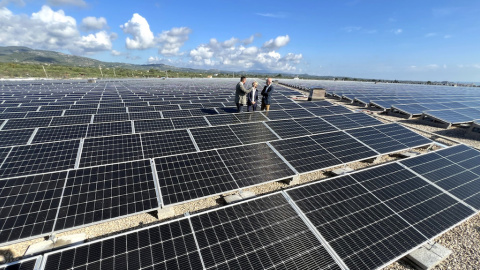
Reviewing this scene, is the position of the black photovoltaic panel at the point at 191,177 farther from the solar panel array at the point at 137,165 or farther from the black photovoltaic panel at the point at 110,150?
the black photovoltaic panel at the point at 110,150

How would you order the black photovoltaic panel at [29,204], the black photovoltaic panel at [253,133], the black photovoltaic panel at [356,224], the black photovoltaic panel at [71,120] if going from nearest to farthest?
the black photovoltaic panel at [356,224] → the black photovoltaic panel at [29,204] → the black photovoltaic panel at [253,133] → the black photovoltaic panel at [71,120]

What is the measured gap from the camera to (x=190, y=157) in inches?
318

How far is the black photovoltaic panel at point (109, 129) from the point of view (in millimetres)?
11203

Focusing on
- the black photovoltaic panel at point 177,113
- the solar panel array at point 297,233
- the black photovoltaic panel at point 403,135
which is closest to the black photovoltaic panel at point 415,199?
the solar panel array at point 297,233

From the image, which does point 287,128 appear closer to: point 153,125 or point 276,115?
point 276,115

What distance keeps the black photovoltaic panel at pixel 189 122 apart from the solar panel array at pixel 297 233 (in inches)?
347

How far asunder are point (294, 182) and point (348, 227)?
3.93 metres

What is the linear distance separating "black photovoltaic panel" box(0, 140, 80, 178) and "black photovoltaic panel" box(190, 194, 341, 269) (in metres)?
7.21

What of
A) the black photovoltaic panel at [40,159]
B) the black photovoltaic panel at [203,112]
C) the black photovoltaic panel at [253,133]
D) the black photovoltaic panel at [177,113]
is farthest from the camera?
the black photovoltaic panel at [203,112]

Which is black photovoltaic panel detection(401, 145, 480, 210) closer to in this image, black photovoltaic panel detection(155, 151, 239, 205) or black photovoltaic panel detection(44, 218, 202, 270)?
black photovoltaic panel detection(155, 151, 239, 205)

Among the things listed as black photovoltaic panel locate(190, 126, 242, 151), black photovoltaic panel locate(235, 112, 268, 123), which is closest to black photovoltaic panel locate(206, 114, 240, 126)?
black photovoltaic panel locate(235, 112, 268, 123)

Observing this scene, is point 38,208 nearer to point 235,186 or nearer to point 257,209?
point 235,186

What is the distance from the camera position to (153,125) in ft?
42.0

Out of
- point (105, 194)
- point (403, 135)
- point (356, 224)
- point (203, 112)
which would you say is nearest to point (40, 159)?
point (105, 194)
